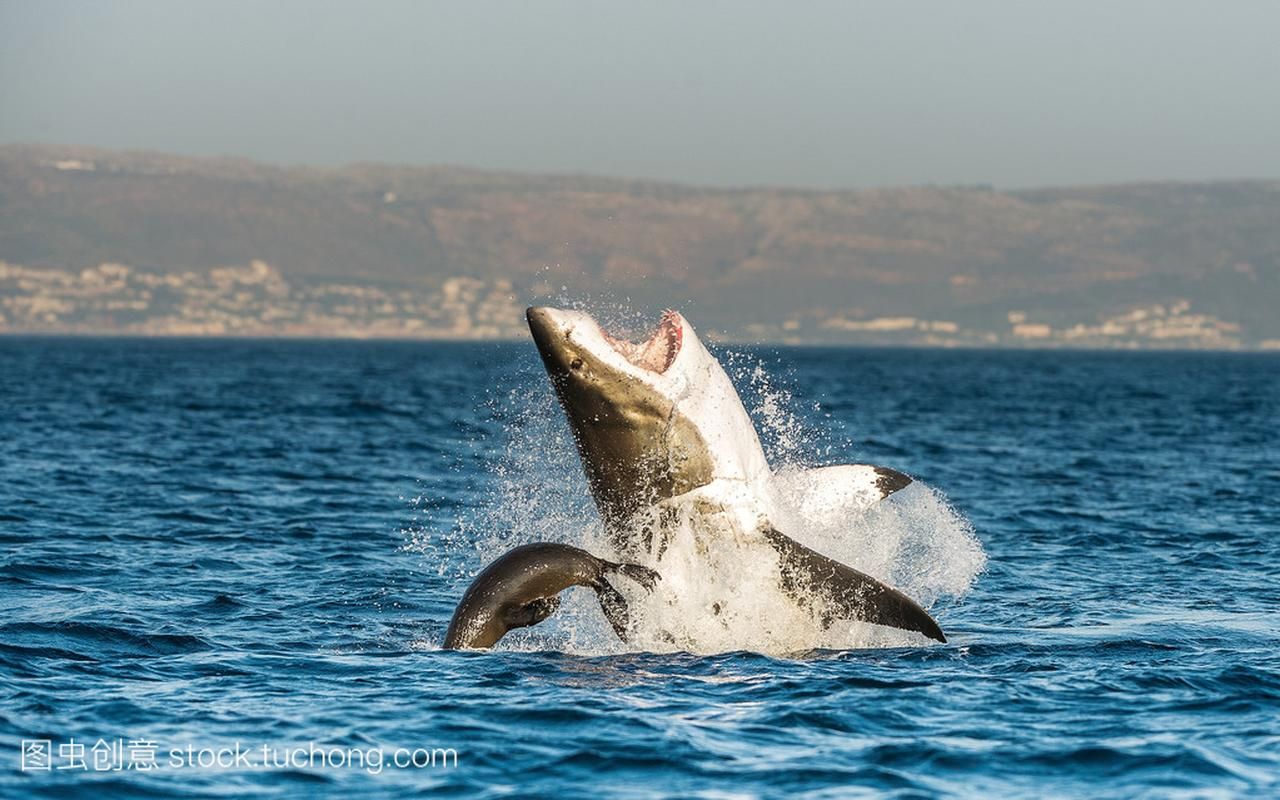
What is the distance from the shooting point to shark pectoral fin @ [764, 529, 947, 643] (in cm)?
1366

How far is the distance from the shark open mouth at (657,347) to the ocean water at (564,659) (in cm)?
186

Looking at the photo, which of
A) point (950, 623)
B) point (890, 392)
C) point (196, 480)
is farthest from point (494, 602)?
point (890, 392)

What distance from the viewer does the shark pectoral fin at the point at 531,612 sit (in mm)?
13447

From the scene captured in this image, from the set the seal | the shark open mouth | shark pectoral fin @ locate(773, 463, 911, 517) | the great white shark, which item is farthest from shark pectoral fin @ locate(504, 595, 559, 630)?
shark pectoral fin @ locate(773, 463, 911, 517)

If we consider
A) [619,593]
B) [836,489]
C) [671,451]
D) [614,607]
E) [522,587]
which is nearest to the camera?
[522,587]

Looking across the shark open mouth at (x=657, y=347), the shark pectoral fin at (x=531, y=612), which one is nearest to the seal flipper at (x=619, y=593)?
the shark pectoral fin at (x=531, y=612)

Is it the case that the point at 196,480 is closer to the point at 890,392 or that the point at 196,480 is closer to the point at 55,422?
the point at 55,422

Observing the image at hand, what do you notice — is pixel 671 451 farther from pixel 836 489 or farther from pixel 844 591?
pixel 836 489

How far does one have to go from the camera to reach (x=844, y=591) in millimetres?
13961

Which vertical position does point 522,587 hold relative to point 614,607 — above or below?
above

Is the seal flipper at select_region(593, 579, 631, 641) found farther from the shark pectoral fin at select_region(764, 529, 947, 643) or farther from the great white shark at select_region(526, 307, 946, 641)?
the shark pectoral fin at select_region(764, 529, 947, 643)

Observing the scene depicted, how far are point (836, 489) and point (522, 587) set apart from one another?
367 centimetres

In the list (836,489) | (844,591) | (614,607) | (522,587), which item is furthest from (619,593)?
(836,489)

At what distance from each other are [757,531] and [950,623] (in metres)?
3.40
